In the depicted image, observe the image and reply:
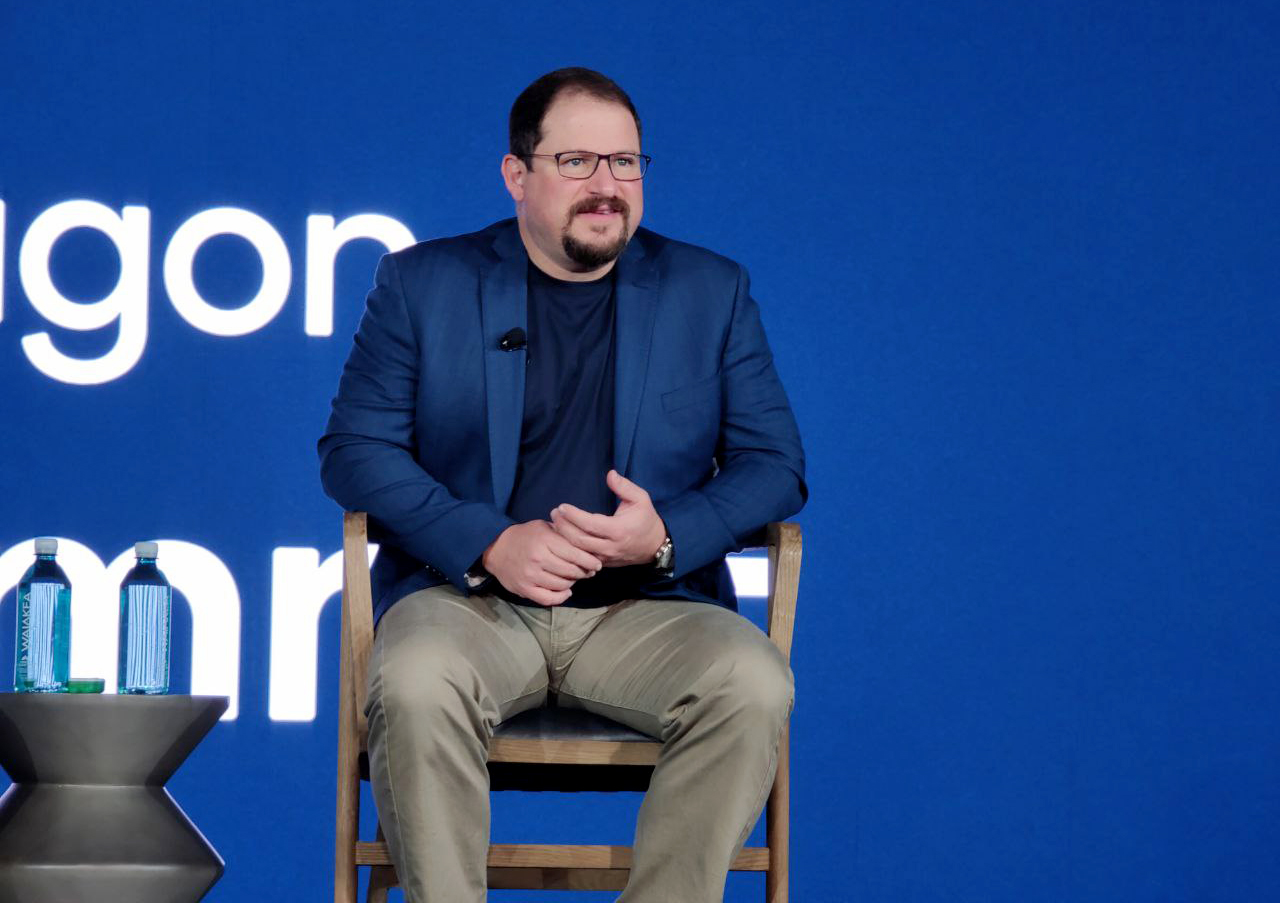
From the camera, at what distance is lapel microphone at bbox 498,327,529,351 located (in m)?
2.34

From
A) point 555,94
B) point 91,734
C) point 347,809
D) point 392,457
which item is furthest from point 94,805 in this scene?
point 555,94

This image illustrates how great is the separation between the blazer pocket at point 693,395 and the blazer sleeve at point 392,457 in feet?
1.05

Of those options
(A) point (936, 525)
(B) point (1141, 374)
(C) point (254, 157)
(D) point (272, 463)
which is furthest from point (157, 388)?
(B) point (1141, 374)

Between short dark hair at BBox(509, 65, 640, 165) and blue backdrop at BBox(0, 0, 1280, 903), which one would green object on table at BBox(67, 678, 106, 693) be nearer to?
blue backdrop at BBox(0, 0, 1280, 903)

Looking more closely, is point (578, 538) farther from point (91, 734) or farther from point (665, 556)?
point (91, 734)

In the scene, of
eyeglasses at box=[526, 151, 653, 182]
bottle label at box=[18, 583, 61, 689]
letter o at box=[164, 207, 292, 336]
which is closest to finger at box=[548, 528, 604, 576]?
eyeglasses at box=[526, 151, 653, 182]

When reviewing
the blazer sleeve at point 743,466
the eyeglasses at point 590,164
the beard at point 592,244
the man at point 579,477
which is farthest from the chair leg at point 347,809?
the eyeglasses at point 590,164

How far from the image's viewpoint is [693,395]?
7.77ft

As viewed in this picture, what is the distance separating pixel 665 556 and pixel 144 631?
4.08 ft

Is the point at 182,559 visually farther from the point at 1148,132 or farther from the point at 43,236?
the point at 1148,132

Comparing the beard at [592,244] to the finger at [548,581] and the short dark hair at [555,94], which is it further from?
the finger at [548,581]

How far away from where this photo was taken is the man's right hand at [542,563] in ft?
6.86

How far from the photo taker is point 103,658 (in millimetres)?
3191

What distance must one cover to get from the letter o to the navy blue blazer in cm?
94
